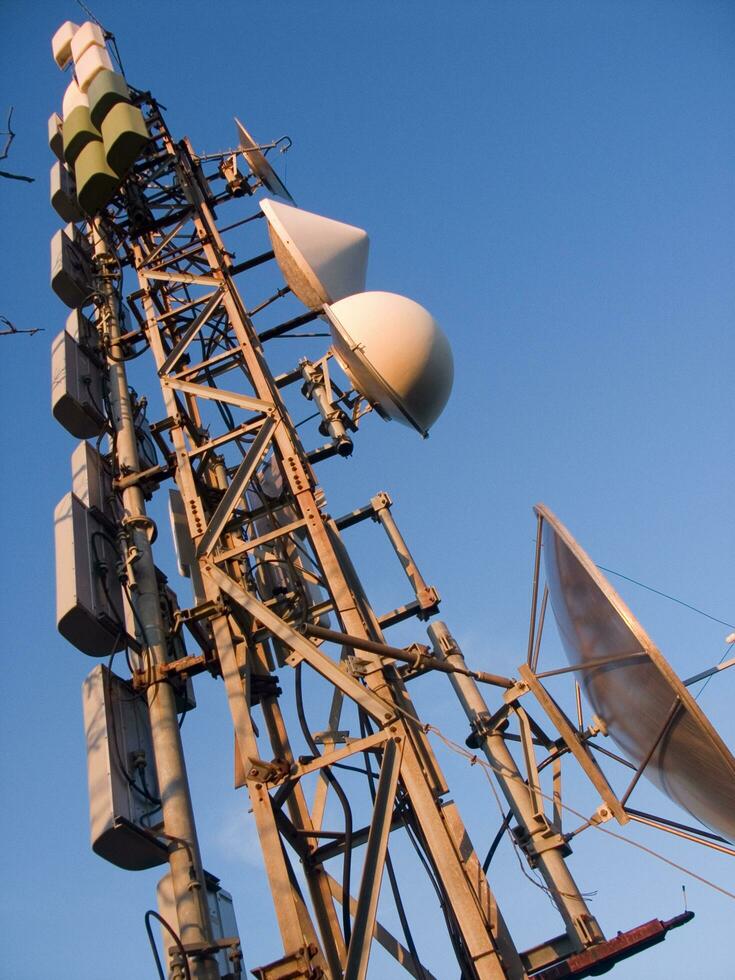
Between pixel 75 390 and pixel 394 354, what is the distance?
159 inches

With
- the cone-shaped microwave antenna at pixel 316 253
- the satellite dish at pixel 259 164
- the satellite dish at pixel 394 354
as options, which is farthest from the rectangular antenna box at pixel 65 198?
the satellite dish at pixel 394 354

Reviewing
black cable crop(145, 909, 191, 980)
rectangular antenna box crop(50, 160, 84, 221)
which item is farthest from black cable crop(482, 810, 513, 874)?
rectangular antenna box crop(50, 160, 84, 221)

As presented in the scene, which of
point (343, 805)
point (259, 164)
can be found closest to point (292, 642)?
point (343, 805)

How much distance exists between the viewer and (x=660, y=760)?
717 centimetres

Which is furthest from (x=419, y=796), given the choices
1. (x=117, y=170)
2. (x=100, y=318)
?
(x=117, y=170)

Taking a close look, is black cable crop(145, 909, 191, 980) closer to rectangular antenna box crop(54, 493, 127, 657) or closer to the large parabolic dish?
rectangular antenna box crop(54, 493, 127, 657)

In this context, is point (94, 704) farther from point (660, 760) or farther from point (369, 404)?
point (660, 760)

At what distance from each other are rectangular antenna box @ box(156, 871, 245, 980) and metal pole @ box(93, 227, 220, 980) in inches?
4.9

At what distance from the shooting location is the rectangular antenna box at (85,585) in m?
8.25

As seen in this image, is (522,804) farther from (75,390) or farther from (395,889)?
(75,390)

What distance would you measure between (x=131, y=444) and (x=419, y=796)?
5.78m

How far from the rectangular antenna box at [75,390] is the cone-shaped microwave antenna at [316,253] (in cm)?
276

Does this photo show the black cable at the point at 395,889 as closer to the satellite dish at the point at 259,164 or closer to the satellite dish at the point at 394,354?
the satellite dish at the point at 394,354

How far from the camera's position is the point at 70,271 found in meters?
12.5
